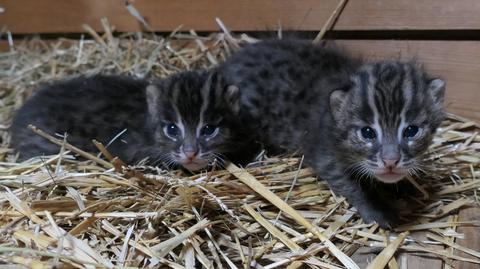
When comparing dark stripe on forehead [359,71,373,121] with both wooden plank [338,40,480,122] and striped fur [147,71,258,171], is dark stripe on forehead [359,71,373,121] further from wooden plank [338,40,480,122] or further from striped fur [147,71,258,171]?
wooden plank [338,40,480,122]

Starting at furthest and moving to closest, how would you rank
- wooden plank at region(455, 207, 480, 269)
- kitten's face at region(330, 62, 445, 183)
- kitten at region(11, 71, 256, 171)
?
kitten at region(11, 71, 256, 171)
kitten's face at region(330, 62, 445, 183)
wooden plank at region(455, 207, 480, 269)

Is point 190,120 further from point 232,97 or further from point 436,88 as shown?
point 436,88

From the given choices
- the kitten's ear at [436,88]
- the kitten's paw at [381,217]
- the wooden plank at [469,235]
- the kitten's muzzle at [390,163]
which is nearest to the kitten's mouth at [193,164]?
the kitten's paw at [381,217]

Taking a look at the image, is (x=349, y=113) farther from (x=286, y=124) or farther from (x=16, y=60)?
(x=16, y=60)

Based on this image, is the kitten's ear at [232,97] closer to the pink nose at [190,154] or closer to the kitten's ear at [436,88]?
the pink nose at [190,154]

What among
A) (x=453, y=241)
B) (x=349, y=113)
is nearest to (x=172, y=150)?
(x=349, y=113)

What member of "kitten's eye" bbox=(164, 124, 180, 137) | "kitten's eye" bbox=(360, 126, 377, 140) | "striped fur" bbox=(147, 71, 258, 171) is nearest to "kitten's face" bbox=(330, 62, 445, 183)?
"kitten's eye" bbox=(360, 126, 377, 140)
